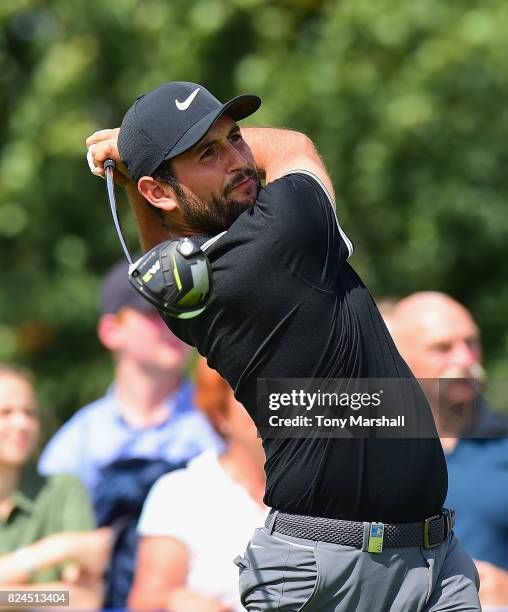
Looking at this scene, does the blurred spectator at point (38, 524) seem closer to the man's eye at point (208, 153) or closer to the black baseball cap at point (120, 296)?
the black baseball cap at point (120, 296)

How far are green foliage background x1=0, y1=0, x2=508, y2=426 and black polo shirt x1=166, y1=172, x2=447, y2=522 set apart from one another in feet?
22.7

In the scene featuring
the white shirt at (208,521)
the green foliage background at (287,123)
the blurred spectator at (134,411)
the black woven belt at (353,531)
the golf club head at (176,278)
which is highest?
the green foliage background at (287,123)

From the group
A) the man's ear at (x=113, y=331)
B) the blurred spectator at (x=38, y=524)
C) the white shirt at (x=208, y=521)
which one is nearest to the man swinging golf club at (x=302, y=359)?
the white shirt at (x=208, y=521)

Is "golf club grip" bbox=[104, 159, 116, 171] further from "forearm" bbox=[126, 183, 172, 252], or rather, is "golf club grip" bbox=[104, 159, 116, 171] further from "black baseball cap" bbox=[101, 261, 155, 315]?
"black baseball cap" bbox=[101, 261, 155, 315]

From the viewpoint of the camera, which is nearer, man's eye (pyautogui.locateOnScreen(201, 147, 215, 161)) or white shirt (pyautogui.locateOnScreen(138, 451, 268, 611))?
man's eye (pyautogui.locateOnScreen(201, 147, 215, 161))

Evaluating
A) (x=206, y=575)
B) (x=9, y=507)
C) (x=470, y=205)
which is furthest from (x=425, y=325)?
(x=470, y=205)

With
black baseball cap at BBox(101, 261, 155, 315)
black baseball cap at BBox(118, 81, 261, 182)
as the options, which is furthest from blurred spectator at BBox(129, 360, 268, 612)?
black baseball cap at BBox(118, 81, 261, 182)

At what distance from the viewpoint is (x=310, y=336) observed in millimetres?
3086

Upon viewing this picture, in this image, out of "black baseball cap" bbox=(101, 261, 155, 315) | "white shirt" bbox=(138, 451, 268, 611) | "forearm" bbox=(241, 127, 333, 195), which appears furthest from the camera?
"black baseball cap" bbox=(101, 261, 155, 315)

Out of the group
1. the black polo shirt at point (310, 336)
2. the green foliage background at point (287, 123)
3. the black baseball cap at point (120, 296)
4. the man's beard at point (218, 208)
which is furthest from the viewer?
the green foliage background at point (287, 123)

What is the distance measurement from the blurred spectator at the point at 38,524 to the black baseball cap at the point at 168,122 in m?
2.30

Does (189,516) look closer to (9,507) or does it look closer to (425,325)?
(9,507)

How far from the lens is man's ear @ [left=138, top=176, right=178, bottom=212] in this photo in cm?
322

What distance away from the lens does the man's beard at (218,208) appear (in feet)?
10.4
